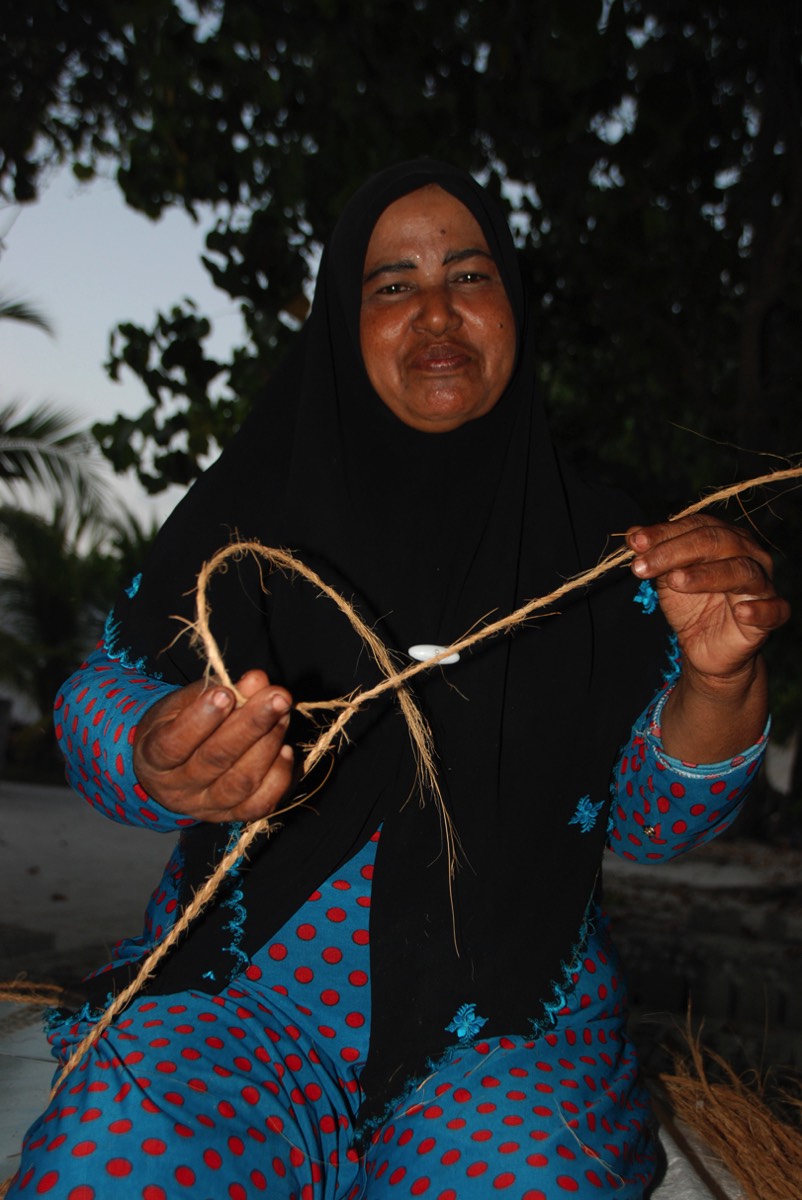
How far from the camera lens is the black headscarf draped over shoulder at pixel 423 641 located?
1.49 meters

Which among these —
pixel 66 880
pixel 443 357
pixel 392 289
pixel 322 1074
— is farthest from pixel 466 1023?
pixel 66 880

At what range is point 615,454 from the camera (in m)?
9.77

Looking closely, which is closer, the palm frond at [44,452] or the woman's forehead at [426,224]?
the woman's forehead at [426,224]

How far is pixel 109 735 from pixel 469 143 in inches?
149

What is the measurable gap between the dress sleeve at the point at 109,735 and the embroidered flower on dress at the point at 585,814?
60 centimetres

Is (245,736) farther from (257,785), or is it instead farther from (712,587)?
(712,587)

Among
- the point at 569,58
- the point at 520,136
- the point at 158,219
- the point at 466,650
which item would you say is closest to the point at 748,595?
the point at 466,650

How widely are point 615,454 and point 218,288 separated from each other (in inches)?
234

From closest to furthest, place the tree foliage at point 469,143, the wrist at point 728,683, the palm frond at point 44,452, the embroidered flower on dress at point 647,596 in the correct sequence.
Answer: the wrist at point 728,683
the embroidered flower on dress at point 647,596
the tree foliage at point 469,143
the palm frond at point 44,452

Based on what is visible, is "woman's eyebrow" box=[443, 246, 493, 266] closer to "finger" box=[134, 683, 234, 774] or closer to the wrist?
the wrist

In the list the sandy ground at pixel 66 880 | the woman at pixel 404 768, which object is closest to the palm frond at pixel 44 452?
the sandy ground at pixel 66 880

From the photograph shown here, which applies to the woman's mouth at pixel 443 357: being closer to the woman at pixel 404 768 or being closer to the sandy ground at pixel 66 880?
the woman at pixel 404 768

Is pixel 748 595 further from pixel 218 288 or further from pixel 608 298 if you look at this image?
pixel 608 298

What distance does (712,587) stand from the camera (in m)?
1.37
